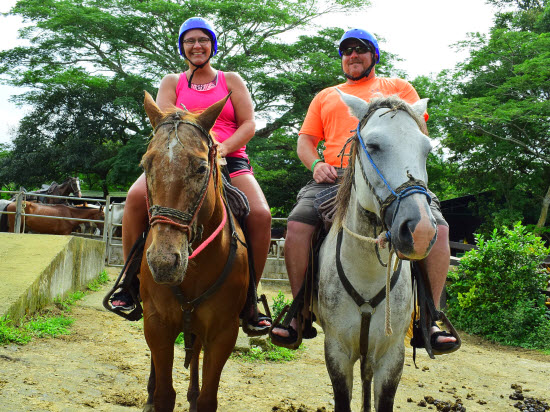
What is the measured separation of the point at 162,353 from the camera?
2.98 m

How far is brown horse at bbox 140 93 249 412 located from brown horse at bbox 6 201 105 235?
13.0 metres

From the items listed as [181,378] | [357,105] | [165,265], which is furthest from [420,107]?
[181,378]

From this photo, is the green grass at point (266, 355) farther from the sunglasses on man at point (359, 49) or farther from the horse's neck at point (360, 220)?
the sunglasses on man at point (359, 49)

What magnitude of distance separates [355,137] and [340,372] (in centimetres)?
149

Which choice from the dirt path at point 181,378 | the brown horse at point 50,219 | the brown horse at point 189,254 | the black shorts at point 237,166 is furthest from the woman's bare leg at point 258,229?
the brown horse at point 50,219

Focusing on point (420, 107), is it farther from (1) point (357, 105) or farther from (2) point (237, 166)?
(2) point (237, 166)

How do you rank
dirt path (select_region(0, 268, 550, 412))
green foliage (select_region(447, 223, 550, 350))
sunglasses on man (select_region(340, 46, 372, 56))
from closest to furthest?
sunglasses on man (select_region(340, 46, 372, 56)) < dirt path (select_region(0, 268, 550, 412)) < green foliage (select_region(447, 223, 550, 350))

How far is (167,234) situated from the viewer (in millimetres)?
2256

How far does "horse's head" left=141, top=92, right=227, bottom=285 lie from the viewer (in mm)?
2217

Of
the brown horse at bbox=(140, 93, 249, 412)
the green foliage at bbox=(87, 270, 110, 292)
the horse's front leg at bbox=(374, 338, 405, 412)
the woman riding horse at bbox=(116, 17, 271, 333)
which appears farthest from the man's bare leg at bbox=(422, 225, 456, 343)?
the green foliage at bbox=(87, 270, 110, 292)

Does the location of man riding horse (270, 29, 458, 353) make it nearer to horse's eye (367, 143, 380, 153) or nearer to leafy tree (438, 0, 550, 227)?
horse's eye (367, 143, 380, 153)

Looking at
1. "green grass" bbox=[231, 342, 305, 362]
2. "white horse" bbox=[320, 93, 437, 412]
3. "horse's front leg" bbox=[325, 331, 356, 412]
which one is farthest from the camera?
"green grass" bbox=[231, 342, 305, 362]

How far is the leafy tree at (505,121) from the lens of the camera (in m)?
16.8

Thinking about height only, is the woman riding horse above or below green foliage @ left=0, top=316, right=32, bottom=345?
above
